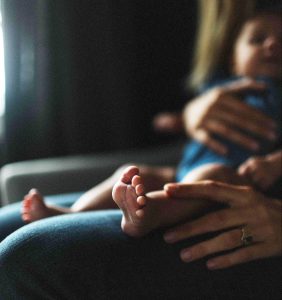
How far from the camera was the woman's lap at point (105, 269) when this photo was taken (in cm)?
69

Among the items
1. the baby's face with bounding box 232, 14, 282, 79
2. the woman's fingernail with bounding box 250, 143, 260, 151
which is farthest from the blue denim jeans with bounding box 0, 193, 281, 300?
the baby's face with bounding box 232, 14, 282, 79

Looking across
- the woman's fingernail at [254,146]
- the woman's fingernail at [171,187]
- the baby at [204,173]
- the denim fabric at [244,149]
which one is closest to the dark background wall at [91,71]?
the baby at [204,173]

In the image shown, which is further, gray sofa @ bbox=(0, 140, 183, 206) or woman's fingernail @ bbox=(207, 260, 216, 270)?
gray sofa @ bbox=(0, 140, 183, 206)

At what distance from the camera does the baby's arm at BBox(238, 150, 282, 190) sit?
0.94 metres

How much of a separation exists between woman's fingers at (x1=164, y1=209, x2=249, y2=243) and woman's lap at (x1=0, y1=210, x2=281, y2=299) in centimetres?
1

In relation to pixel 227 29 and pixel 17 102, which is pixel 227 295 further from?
pixel 17 102

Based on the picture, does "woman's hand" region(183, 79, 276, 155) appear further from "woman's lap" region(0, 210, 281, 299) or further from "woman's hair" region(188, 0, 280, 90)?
"woman's lap" region(0, 210, 281, 299)

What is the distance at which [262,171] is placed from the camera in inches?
37.0

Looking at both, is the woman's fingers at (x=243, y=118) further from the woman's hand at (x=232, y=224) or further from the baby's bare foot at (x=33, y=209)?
the baby's bare foot at (x=33, y=209)

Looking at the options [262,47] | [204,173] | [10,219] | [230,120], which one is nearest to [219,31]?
[262,47]

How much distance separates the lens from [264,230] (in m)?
0.82

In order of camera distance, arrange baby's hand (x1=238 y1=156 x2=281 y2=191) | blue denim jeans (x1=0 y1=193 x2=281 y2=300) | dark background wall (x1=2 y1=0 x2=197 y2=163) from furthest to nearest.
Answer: dark background wall (x1=2 y1=0 x2=197 y2=163)
baby's hand (x1=238 y1=156 x2=281 y2=191)
blue denim jeans (x1=0 y1=193 x2=281 y2=300)

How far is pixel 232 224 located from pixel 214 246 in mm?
54

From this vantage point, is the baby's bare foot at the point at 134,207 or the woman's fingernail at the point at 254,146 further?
the woman's fingernail at the point at 254,146
